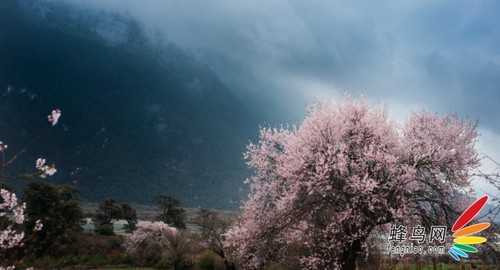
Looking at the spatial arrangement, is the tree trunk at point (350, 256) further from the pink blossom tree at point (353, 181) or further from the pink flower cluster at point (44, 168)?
the pink flower cluster at point (44, 168)

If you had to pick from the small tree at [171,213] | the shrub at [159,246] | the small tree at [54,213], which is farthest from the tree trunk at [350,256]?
the small tree at [171,213]

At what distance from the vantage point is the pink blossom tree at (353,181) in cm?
1477

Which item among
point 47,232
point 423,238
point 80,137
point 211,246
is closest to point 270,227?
point 423,238

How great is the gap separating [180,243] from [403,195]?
1339 inches

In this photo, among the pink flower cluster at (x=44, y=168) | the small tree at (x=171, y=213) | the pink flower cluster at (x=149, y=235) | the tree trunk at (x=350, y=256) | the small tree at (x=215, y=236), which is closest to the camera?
the pink flower cluster at (x=44, y=168)

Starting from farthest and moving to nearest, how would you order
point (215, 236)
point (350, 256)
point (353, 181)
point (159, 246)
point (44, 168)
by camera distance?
point (159, 246) → point (215, 236) → point (350, 256) → point (353, 181) → point (44, 168)

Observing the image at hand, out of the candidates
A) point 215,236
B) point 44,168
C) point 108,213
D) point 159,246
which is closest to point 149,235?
point 159,246

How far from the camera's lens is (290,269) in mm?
19234

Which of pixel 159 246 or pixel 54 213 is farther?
pixel 54 213

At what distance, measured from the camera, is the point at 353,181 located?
1448 cm

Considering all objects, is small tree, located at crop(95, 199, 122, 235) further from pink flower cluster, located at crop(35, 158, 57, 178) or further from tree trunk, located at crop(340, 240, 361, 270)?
pink flower cluster, located at crop(35, 158, 57, 178)

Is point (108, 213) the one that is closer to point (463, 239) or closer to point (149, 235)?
point (149, 235)

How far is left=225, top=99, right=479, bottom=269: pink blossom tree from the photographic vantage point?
48.4 ft

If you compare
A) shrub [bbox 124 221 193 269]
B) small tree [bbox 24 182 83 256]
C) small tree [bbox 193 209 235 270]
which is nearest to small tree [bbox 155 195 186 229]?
small tree [bbox 24 182 83 256]
